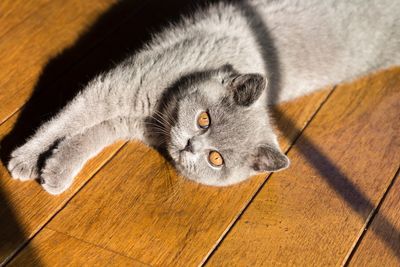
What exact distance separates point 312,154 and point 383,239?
0.35 metres

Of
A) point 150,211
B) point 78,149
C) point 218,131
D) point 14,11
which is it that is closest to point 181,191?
point 150,211

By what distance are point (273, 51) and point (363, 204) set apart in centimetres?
60

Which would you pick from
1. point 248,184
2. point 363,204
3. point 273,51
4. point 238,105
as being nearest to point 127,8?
point 273,51

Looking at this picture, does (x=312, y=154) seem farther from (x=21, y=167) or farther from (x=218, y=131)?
(x=21, y=167)

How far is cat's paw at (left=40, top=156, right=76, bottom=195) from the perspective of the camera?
138 centimetres

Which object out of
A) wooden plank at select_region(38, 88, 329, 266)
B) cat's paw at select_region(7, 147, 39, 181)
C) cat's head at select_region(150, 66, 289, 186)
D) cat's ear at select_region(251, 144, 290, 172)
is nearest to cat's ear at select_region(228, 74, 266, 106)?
cat's head at select_region(150, 66, 289, 186)

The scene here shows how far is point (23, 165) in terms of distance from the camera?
1.38m

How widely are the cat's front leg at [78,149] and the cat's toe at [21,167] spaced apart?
0.04m

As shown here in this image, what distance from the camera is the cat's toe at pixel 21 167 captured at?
1.38 meters

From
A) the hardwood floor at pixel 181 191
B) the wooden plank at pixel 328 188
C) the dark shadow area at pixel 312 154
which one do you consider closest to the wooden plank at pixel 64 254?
the hardwood floor at pixel 181 191

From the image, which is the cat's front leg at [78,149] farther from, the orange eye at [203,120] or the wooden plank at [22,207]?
the orange eye at [203,120]

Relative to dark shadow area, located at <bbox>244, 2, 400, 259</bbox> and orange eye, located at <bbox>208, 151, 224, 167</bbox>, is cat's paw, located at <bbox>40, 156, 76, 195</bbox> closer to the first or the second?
orange eye, located at <bbox>208, 151, 224, 167</bbox>

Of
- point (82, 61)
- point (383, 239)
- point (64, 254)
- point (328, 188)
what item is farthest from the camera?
point (82, 61)

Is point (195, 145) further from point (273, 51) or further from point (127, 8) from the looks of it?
point (127, 8)
